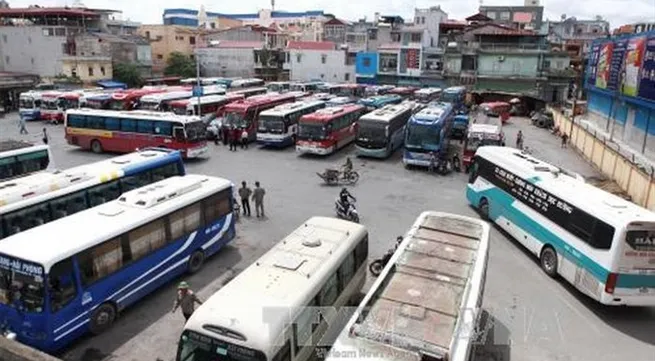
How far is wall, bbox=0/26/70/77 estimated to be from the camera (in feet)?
171

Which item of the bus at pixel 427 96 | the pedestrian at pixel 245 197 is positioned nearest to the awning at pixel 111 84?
the bus at pixel 427 96

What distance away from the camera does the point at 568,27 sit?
9381 cm

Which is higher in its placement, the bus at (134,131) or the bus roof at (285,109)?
the bus roof at (285,109)

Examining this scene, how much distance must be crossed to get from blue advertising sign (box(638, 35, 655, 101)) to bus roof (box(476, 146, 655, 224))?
14.7 metres

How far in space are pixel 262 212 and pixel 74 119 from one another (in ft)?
53.0

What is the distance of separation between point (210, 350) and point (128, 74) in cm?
5436

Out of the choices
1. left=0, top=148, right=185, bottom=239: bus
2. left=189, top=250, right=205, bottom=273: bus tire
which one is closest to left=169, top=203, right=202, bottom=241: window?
left=189, top=250, right=205, bottom=273: bus tire

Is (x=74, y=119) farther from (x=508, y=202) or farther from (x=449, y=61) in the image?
(x=449, y=61)

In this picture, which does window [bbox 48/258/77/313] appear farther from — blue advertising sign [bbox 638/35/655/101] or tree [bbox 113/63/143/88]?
tree [bbox 113/63/143/88]

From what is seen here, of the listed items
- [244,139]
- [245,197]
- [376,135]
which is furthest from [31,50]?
[245,197]

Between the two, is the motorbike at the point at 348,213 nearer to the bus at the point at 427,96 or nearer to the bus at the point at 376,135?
the bus at the point at 376,135

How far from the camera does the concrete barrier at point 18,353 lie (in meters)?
6.77

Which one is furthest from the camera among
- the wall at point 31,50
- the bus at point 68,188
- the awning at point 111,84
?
the wall at point 31,50

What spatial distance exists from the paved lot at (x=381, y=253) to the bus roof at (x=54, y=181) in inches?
169
